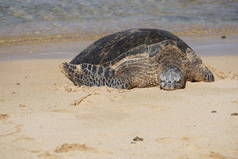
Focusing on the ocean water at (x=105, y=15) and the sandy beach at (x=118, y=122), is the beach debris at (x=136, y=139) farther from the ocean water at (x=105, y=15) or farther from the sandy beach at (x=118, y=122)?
the ocean water at (x=105, y=15)

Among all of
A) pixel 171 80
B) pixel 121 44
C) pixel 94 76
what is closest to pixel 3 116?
pixel 94 76

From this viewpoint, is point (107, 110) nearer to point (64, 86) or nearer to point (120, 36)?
point (64, 86)

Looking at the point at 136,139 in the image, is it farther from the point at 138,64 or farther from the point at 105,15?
the point at 105,15

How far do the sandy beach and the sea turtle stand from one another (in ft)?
0.67

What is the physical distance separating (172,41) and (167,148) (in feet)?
9.48

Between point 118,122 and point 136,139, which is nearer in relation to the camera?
point 136,139

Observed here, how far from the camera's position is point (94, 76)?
5.82 m

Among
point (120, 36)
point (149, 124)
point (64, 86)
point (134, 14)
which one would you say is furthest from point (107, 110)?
point (134, 14)

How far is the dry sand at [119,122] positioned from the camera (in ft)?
10.9

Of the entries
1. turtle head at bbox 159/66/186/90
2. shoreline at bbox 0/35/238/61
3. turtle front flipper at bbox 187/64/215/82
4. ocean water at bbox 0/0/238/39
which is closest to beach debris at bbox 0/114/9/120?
turtle head at bbox 159/66/186/90


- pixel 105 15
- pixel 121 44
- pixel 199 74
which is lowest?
pixel 199 74

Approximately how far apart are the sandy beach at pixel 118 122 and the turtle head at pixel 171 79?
3.9 inches

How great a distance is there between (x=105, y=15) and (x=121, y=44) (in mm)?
7507

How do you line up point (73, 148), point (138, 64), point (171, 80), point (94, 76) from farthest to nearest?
point (138, 64)
point (94, 76)
point (171, 80)
point (73, 148)
